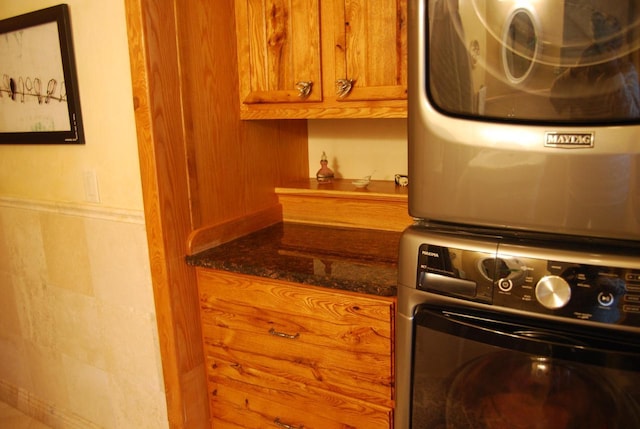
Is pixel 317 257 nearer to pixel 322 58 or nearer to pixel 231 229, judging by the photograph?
pixel 231 229

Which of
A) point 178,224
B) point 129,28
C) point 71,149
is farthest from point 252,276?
point 71,149

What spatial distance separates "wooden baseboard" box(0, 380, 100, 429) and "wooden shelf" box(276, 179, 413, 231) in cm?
127

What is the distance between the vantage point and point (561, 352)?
81 cm

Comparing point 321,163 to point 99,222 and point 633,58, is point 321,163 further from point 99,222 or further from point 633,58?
point 633,58

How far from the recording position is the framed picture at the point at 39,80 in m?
Result: 1.57

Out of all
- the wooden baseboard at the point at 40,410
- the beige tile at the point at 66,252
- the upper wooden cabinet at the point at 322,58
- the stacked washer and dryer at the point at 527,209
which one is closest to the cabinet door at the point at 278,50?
the upper wooden cabinet at the point at 322,58

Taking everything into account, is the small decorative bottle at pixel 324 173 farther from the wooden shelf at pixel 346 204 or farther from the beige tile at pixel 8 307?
the beige tile at pixel 8 307

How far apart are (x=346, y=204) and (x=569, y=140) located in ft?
3.18

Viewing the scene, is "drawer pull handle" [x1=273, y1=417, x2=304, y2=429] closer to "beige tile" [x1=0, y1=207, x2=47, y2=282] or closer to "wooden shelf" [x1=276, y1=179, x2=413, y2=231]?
"wooden shelf" [x1=276, y1=179, x2=413, y2=231]

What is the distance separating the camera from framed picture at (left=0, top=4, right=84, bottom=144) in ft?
5.14

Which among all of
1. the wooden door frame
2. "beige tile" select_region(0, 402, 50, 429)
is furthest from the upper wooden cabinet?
"beige tile" select_region(0, 402, 50, 429)

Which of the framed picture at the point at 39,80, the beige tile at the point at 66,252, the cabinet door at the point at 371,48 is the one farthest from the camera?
the beige tile at the point at 66,252

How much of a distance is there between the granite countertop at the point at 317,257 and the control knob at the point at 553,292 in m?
0.38

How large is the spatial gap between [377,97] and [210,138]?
21.8 inches
